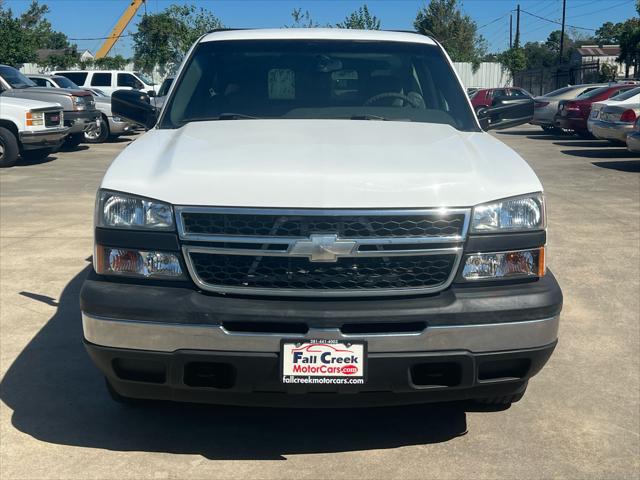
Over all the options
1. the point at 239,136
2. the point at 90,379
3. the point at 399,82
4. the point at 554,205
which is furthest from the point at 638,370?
the point at 554,205

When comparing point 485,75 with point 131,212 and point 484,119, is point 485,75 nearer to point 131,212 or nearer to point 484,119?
point 484,119

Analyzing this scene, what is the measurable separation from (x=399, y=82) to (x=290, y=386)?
2.44 metres

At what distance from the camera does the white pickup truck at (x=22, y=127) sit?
1488cm

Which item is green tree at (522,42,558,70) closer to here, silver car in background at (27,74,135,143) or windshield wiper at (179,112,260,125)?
silver car in background at (27,74,135,143)

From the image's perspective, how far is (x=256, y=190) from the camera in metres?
3.14

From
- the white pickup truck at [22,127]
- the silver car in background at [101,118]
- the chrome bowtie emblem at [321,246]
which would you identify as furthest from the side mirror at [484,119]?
the silver car in background at [101,118]

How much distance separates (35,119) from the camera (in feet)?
49.3

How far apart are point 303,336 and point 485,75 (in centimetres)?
5118

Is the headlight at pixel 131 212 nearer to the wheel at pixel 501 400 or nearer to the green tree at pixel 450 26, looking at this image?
the wheel at pixel 501 400

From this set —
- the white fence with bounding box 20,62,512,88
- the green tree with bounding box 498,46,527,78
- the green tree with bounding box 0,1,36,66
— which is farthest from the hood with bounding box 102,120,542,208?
the green tree with bounding box 498,46,527,78

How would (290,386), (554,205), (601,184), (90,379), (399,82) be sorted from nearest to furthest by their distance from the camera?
1. (290,386)
2. (90,379)
3. (399,82)
4. (554,205)
5. (601,184)

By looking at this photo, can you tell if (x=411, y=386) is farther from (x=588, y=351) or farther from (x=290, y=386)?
(x=588, y=351)

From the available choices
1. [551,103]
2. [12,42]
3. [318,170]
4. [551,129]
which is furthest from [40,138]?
[12,42]

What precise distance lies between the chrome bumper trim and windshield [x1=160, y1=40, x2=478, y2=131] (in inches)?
62.9
